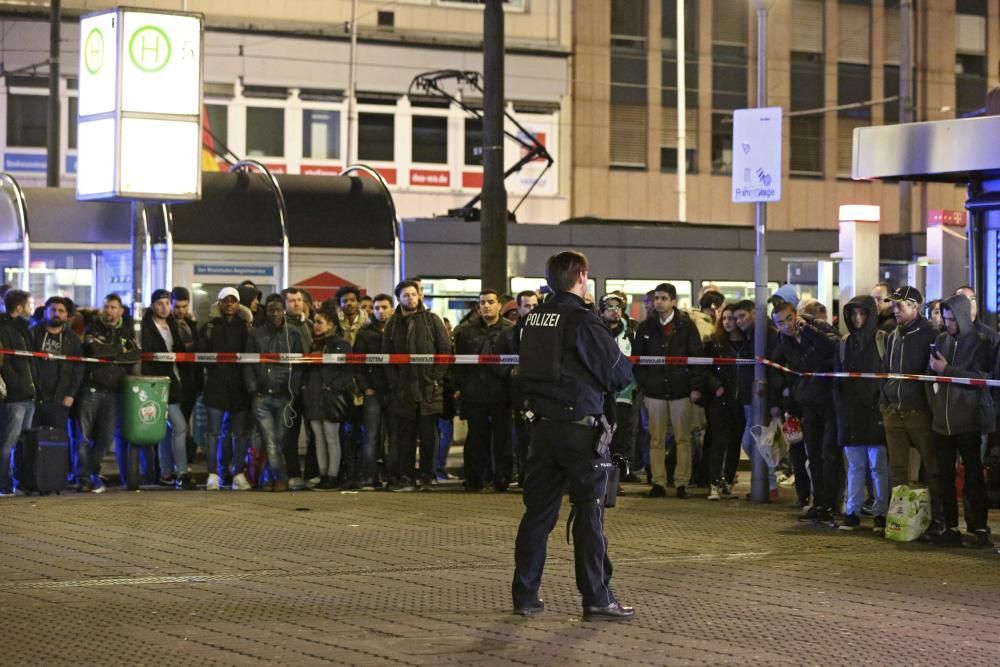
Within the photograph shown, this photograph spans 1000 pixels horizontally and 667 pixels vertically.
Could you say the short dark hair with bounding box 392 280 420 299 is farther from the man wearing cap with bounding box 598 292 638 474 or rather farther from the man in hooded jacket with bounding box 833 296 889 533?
the man in hooded jacket with bounding box 833 296 889 533

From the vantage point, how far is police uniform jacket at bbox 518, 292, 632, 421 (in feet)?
29.6

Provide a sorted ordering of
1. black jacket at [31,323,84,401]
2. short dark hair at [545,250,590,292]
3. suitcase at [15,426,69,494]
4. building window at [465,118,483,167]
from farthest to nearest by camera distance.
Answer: building window at [465,118,483,167] < black jacket at [31,323,84,401] < suitcase at [15,426,69,494] < short dark hair at [545,250,590,292]

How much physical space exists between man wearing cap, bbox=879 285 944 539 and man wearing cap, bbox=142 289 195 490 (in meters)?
6.79

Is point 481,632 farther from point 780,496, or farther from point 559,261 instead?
point 780,496

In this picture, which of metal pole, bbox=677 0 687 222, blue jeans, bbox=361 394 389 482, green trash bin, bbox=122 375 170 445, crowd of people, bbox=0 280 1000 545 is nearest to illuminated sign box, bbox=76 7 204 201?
crowd of people, bbox=0 280 1000 545

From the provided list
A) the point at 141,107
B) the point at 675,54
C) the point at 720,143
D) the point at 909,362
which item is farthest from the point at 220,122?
the point at 909,362

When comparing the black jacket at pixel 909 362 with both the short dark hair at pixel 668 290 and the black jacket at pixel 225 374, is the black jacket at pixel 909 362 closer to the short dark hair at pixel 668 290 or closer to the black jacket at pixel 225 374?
the short dark hair at pixel 668 290

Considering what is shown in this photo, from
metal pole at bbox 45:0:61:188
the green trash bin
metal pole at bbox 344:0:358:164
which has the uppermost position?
metal pole at bbox 344:0:358:164

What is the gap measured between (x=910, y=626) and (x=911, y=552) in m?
3.34

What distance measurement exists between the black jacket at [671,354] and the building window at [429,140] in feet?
92.9

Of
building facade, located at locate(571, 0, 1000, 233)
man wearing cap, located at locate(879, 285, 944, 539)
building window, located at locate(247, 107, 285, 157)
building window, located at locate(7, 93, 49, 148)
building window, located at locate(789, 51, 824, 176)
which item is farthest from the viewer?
building window, located at locate(789, 51, 824, 176)

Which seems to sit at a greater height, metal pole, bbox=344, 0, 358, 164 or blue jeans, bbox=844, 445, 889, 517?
metal pole, bbox=344, 0, 358, 164

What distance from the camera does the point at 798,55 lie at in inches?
1875

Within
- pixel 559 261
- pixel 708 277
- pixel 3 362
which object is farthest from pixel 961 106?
pixel 559 261
